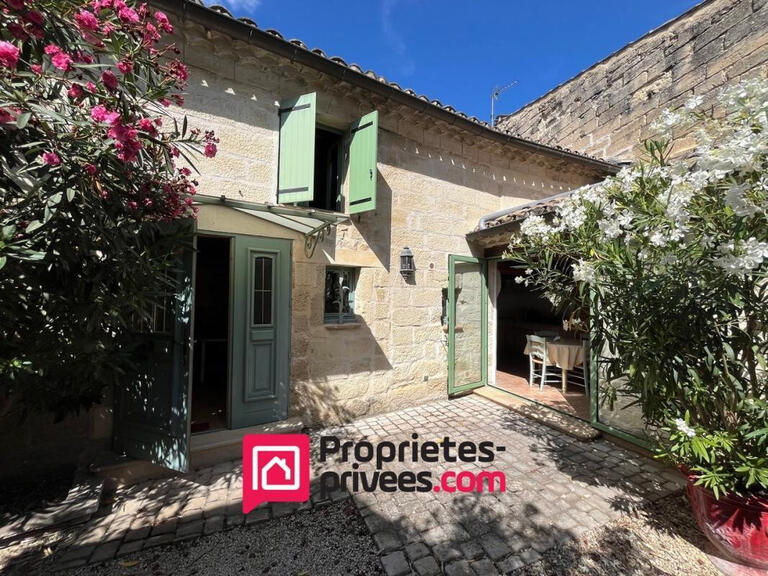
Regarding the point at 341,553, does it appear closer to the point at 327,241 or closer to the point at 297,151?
the point at 327,241

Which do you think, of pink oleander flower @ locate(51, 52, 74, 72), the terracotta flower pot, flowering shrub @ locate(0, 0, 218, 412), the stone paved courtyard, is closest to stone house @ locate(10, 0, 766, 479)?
the stone paved courtyard

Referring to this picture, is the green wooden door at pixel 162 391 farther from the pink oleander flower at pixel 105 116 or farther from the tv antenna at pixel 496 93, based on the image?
the tv antenna at pixel 496 93

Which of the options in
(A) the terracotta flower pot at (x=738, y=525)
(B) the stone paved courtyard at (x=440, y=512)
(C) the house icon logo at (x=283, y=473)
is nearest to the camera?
(A) the terracotta flower pot at (x=738, y=525)

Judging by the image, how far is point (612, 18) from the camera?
8453 mm

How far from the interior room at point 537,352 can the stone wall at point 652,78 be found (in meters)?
3.90

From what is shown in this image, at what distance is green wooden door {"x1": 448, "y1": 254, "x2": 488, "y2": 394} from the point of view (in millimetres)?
6059

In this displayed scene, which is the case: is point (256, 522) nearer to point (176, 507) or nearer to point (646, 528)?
point (176, 507)

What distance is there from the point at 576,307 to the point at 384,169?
3.59 meters

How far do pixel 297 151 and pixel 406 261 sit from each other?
7.79 ft

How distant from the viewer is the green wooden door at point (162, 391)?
3371 millimetres

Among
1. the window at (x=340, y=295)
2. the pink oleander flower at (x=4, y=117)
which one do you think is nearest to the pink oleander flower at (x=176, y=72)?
the pink oleander flower at (x=4, y=117)

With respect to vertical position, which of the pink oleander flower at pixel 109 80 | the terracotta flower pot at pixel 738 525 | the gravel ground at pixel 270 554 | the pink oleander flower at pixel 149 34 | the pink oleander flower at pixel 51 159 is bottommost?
the gravel ground at pixel 270 554

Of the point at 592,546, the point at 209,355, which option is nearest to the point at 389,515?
the point at 592,546

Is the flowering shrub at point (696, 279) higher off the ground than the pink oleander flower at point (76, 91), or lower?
lower
